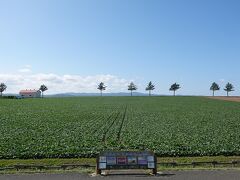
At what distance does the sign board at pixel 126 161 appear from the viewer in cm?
1461

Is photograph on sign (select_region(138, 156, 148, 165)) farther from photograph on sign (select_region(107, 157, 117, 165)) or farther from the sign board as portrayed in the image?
photograph on sign (select_region(107, 157, 117, 165))

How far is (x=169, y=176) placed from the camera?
559 inches

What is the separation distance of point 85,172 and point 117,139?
593 inches

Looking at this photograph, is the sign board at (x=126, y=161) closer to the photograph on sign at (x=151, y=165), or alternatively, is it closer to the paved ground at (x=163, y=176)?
the photograph on sign at (x=151, y=165)

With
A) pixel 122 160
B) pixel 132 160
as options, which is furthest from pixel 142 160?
pixel 122 160

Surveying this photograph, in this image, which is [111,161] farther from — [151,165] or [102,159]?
[151,165]

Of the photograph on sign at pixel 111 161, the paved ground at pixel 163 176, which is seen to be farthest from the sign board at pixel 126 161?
the paved ground at pixel 163 176

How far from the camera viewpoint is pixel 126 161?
1471 centimetres

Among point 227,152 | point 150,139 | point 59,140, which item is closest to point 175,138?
point 150,139

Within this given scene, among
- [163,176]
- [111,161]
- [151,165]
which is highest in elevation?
[111,161]

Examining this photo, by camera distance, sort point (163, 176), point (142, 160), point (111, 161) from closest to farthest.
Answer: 1. point (163, 176)
2. point (111, 161)
3. point (142, 160)

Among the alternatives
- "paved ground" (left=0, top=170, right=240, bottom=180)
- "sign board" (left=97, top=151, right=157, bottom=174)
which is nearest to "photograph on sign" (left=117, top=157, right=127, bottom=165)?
"sign board" (left=97, top=151, right=157, bottom=174)

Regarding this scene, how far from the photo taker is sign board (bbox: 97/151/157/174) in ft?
47.9

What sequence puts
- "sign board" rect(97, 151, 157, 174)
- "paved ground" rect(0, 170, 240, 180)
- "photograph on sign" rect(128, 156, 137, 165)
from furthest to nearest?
"photograph on sign" rect(128, 156, 137, 165) → "sign board" rect(97, 151, 157, 174) → "paved ground" rect(0, 170, 240, 180)
